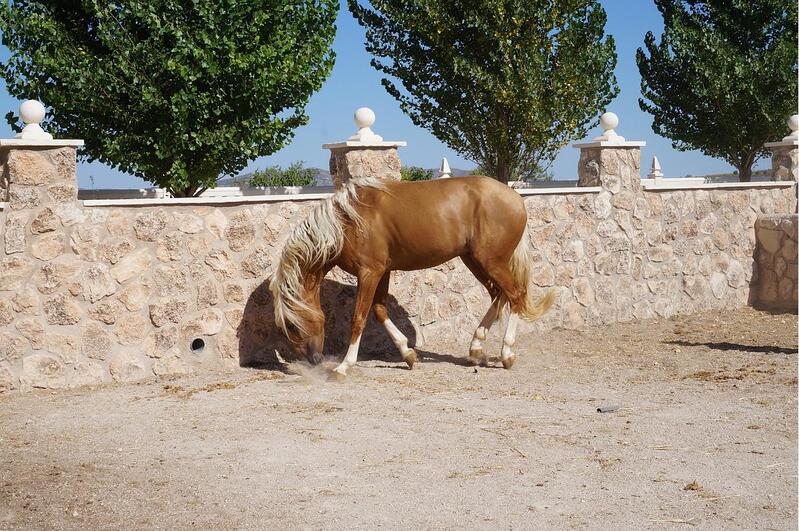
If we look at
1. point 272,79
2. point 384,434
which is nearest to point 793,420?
point 384,434

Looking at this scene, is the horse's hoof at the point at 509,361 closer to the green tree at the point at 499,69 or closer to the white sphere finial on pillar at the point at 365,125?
the white sphere finial on pillar at the point at 365,125

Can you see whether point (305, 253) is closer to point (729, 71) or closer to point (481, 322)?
point (481, 322)

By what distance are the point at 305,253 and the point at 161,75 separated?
17.7 feet

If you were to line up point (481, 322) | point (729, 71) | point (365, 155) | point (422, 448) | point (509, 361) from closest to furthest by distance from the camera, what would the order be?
point (422, 448)
point (509, 361)
point (481, 322)
point (365, 155)
point (729, 71)

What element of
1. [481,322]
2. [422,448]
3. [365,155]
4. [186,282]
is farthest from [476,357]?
[422,448]

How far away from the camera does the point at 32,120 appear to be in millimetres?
7391

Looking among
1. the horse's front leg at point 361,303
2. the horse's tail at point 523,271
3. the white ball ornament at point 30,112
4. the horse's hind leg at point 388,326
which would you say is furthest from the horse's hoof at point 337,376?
the white ball ornament at point 30,112

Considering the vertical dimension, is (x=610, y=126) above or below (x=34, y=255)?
above

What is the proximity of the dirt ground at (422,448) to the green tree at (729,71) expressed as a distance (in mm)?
11943

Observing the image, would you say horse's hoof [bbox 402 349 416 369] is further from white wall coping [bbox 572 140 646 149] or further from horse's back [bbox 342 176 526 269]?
white wall coping [bbox 572 140 646 149]

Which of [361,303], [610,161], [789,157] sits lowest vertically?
[361,303]

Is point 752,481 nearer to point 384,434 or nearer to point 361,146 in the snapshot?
point 384,434

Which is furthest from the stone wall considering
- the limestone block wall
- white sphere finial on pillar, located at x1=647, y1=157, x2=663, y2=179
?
white sphere finial on pillar, located at x1=647, y1=157, x2=663, y2=179

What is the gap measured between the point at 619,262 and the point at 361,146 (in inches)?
124
